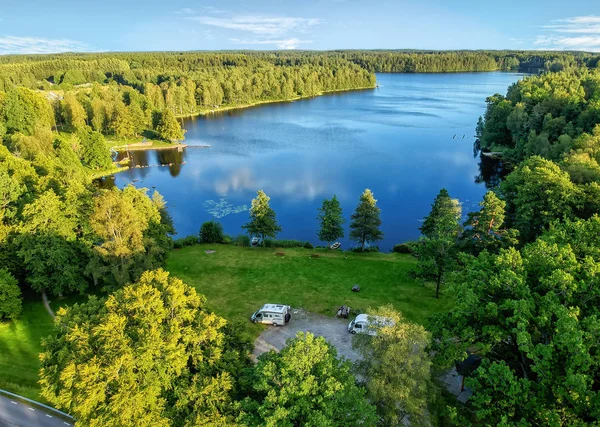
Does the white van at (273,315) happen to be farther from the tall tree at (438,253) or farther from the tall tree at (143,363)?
the tall tree at (438,253)

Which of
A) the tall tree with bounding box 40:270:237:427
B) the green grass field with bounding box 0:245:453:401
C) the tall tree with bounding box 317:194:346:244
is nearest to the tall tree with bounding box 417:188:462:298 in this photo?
the green grass field with bounding box 0:245:453:401

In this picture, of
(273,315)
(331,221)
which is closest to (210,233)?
(331,221)

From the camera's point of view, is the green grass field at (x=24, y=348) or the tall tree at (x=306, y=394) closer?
the tall tree at (x=306, y=394)

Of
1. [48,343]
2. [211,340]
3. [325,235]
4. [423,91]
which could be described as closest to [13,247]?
[48,343]

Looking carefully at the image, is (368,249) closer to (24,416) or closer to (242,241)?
(242,241)

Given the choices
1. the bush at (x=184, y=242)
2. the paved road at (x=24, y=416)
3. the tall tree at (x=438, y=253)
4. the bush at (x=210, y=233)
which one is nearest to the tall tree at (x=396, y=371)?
the tall tree at (x=438, y=253)

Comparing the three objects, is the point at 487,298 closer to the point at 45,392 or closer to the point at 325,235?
the point at 45,392
